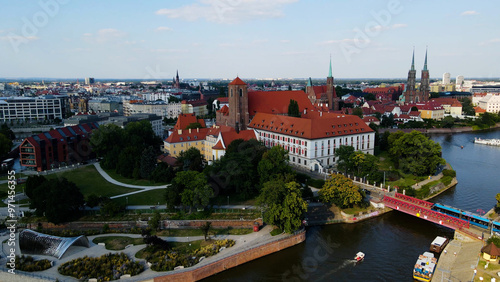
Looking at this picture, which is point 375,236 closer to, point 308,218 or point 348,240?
point 348,240

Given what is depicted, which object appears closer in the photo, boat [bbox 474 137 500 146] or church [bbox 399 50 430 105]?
boat [bbox 474 137 500 146]

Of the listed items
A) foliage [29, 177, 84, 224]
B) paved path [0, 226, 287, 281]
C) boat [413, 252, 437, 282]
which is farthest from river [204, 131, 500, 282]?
foliage [29, 177, 84, 224]

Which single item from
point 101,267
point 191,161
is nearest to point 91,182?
point 191,161

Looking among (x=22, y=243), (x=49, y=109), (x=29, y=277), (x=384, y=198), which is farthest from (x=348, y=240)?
(x=49, y=109)

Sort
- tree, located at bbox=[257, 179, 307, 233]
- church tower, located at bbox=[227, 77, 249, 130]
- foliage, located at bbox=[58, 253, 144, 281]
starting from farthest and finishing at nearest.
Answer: church tower, located at bbox=[227, 77, 249, 130], tree, located at bbox=[257, 179, 307, 233], foliage, located at bbox=[58, 253, 144, 281]

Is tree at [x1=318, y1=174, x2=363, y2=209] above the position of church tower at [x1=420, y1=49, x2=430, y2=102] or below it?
below

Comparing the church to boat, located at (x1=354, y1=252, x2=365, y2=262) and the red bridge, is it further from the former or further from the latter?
boat, located at (x1=354, y1=252, x2=365, y2=262)
